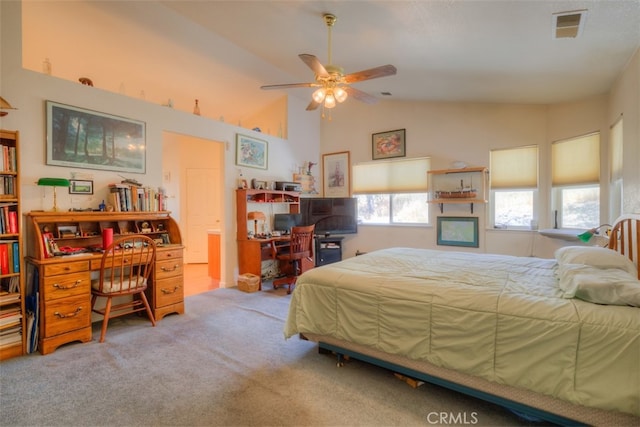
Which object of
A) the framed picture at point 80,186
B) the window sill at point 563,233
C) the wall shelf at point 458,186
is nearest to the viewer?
the framed picture at point 80,186

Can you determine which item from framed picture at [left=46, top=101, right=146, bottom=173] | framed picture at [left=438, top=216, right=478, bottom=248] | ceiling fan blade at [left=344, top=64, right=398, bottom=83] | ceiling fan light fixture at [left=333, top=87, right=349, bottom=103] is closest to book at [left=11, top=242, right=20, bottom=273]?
framed picture at [left=46, top=101, right=146, bottom=173]

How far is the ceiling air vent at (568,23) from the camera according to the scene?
6.78 feet

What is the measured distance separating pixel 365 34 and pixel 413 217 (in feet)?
10.6

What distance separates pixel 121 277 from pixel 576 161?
534cm

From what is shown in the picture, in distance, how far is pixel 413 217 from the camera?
17.2 ft

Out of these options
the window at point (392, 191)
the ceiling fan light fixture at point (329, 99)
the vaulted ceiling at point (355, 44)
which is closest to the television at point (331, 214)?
the window at point (392, 191)

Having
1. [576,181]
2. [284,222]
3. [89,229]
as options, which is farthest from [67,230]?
[576,181]

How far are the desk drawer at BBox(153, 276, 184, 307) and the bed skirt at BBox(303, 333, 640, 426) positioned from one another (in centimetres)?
217

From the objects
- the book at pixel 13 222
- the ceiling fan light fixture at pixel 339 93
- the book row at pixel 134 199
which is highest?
the ceiling fan light fixture at pixel 339 93

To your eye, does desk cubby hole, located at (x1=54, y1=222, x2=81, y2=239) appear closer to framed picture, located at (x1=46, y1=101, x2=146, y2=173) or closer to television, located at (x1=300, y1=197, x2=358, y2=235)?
framed picture, located at (x1=46, y1=101, x2=146, y2=173)

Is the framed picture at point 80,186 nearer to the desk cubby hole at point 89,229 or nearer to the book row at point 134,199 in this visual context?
the book row at point 134,199

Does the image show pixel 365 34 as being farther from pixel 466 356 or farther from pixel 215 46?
pixel 466 356

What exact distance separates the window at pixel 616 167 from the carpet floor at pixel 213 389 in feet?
9.21

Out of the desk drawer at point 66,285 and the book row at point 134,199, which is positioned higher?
the book row at point 134,199
